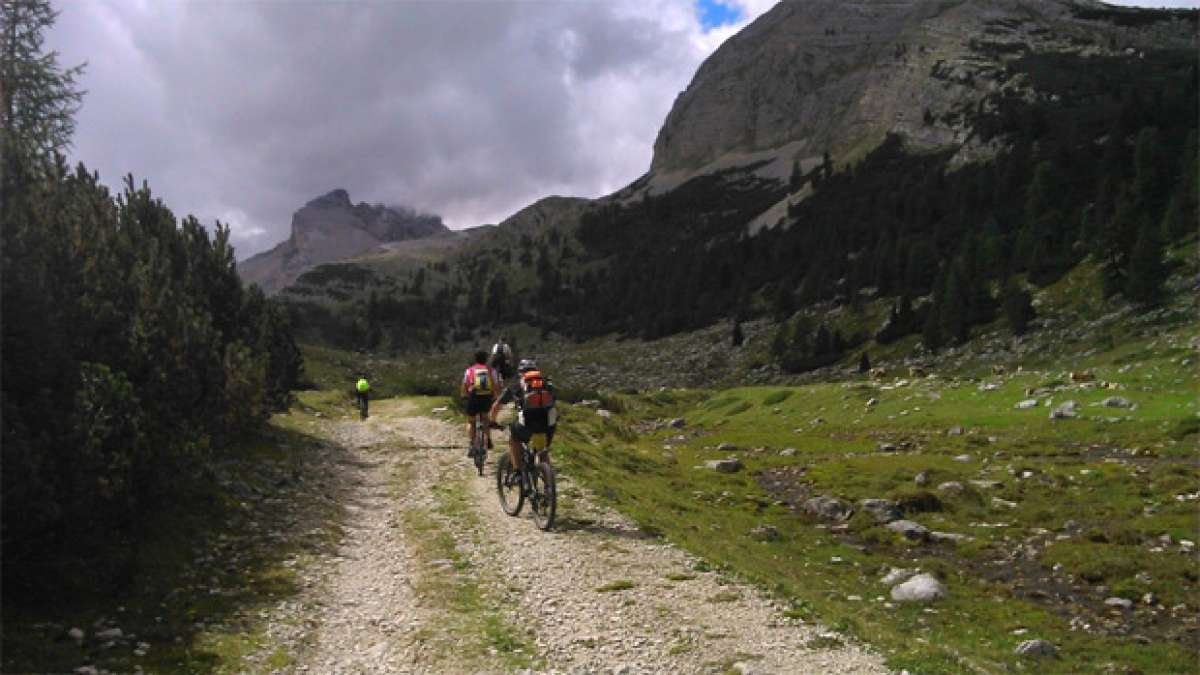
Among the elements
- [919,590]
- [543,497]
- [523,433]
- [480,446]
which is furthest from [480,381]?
[919,590]

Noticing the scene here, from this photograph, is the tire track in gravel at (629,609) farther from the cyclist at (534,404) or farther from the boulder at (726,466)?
the boulder at (726,466)

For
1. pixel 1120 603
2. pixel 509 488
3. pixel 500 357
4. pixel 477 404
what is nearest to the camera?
pixel 1120 603

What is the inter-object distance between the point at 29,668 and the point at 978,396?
4810cm

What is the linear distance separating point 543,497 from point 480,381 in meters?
5.93

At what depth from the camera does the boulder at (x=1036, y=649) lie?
40.9 feet

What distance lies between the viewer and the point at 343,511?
1680 cm

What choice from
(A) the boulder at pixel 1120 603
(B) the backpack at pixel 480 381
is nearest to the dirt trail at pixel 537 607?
(B) the backpack at pixel 480 381

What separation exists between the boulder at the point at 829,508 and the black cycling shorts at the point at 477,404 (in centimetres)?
1318

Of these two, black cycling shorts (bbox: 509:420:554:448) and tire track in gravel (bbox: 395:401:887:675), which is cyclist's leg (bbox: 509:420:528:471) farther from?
tire track in gravel (bbox: 395:401:887:675)

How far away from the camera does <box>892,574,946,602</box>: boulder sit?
1529 centimetres

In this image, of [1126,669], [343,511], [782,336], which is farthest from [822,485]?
[782,336]

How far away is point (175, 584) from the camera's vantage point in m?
11.0

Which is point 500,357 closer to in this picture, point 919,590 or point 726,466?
point 919,590

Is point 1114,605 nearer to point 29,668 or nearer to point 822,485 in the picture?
point 822,485
